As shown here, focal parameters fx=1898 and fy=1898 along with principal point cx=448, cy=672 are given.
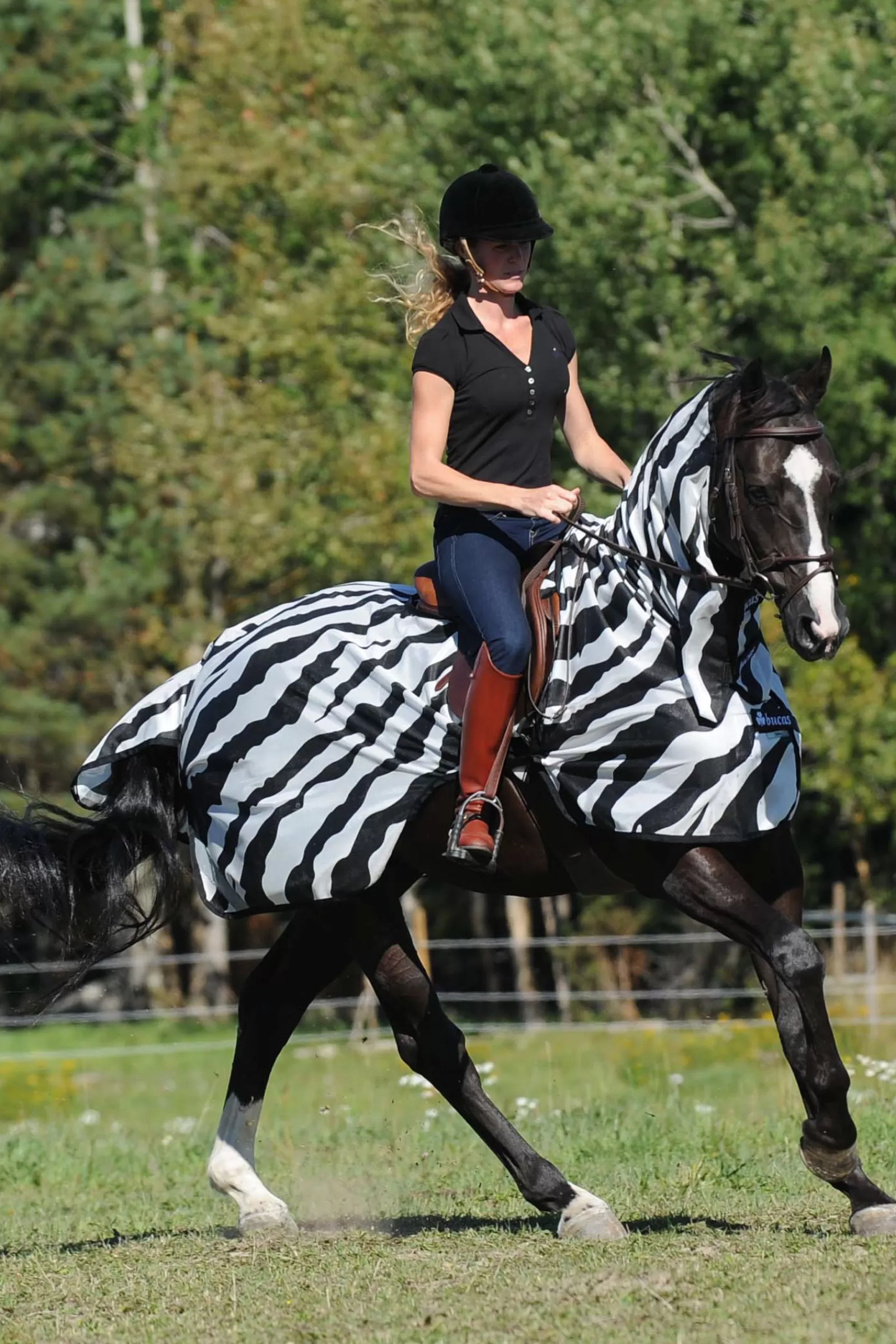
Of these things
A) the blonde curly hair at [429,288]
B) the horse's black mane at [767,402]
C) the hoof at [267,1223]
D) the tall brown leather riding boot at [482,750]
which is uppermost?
the blonde curly hair at [429,288]

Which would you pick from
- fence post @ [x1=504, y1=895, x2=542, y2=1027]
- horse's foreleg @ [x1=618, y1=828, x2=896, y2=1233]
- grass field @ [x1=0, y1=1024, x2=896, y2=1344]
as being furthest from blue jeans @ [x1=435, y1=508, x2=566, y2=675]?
fence post @ [x1=504, y1=895, x2=542, y2=1027]

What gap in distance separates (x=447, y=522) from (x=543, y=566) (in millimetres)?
367

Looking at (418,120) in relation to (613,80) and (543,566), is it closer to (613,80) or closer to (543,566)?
(613,80)

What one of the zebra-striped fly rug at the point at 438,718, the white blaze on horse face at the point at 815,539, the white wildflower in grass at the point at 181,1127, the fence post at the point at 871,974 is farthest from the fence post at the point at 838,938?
the white blaze on horse face at the point at 815,539

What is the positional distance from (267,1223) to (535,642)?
218 cm

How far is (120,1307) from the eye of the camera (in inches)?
192

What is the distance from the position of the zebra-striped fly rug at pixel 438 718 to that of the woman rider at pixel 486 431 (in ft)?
0.59

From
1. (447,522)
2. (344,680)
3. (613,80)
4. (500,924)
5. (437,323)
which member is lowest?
(500,924)

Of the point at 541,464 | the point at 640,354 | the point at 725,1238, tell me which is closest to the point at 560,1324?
the point at 725,1238

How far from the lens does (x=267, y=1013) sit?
21.8 feet

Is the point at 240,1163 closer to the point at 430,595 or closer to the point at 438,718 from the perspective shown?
the point at 438,718

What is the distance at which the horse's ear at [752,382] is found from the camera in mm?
5242

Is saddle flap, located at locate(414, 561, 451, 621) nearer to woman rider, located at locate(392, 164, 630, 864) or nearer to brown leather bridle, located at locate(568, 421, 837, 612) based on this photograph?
woman rider, located at locate(392, 164, 630, 864)

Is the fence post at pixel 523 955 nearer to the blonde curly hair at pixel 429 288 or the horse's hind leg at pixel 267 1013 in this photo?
the horse's hind leg at pixel 267 1013
